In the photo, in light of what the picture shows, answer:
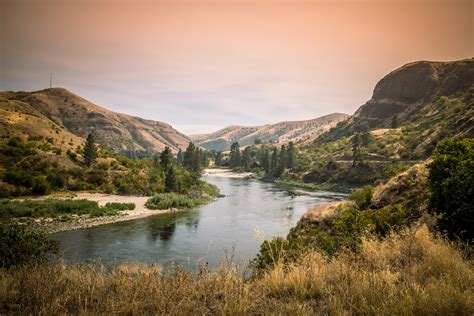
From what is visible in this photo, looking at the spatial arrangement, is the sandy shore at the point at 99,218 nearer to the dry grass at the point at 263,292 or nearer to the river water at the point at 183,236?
the river water at the point at 183,236

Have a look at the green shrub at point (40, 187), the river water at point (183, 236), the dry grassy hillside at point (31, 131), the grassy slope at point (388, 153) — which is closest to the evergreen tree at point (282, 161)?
the grassy slope at point (388, 153)

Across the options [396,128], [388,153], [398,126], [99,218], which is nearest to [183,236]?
[99,218]

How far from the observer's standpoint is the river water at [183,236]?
26406 millimetres

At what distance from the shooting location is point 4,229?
1634cm

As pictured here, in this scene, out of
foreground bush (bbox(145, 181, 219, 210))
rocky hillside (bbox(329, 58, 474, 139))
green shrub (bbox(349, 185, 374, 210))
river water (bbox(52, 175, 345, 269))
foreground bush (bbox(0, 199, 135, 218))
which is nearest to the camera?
green shrub (bbox(349, 185, 374, 210))

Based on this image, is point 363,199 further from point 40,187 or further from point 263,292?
point 40,187

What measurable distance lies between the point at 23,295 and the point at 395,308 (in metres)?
5.95

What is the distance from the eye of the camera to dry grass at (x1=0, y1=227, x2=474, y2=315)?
4426mm

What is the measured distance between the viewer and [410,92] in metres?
151

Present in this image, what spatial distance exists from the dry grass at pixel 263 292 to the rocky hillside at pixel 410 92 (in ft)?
443

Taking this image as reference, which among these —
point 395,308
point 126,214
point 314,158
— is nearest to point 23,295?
point 395,308

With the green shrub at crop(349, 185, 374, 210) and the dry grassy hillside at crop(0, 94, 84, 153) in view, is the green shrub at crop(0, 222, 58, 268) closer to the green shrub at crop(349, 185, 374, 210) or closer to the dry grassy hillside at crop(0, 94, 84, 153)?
the green shrub at crop(349, 185, 374, 210)

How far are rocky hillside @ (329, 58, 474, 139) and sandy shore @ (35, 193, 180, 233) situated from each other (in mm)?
111667

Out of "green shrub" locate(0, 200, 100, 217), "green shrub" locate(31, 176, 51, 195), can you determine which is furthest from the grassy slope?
"green shrub" locate(31, 176, 51, 195)
